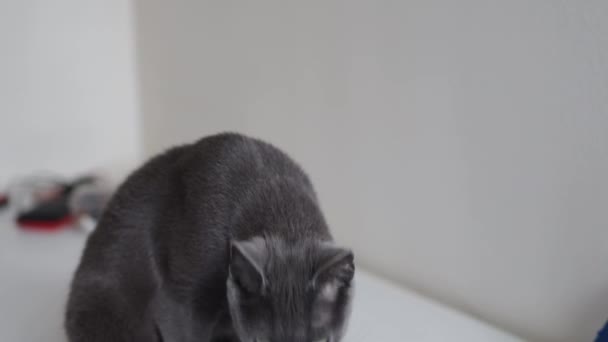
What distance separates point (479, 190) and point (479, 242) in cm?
10

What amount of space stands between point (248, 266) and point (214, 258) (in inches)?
5.2

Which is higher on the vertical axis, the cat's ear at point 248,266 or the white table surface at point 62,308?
the cat's ear at point 248,266

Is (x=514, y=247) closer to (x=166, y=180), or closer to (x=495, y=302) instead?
(x=495, y=302)

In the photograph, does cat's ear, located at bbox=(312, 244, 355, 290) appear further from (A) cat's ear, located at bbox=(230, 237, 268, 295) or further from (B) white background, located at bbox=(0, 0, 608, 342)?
(B) white background, located at bbox=(0, 0, 608, 342)

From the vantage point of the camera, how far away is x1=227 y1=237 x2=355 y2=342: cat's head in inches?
25.1

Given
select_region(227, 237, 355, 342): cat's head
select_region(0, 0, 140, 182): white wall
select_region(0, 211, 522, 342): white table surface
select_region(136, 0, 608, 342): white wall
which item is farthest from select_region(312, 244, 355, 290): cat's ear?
select_region(0, 0, 140, 182): white wall

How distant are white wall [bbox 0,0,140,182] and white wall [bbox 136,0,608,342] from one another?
32 centimetres

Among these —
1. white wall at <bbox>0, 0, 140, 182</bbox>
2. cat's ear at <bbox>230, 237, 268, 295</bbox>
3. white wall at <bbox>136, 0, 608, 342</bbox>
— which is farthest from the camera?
white wall at <bbox>0, 0, 140, 182</bbox>

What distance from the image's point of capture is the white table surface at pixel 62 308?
0.94m

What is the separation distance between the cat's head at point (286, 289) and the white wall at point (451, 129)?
41 centimetres

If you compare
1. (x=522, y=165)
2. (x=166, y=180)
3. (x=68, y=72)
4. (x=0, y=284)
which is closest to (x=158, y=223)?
(x=166, y=180)

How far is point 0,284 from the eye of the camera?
42.9 inches

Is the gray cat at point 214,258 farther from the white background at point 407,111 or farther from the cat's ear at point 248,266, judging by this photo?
the white background at point 407,111

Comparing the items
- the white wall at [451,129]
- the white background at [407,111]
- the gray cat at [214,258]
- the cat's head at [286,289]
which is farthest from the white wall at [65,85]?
the cat's head at [286,289]
